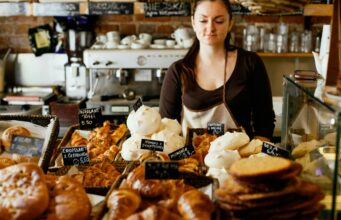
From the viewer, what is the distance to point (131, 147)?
220 cm

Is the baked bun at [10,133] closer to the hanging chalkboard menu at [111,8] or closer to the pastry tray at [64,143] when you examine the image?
the pastry tray at [64,143]

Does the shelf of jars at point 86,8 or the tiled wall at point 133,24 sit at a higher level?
the shelf of jars at point 86,8

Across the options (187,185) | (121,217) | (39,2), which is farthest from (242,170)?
(39,2)

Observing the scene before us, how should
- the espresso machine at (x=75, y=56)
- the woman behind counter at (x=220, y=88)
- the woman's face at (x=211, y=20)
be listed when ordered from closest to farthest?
the woman's face at (x=211, y=20)
the woman behind counter at (x=220, y=88)
the espresso machine at (x=75, y=56)

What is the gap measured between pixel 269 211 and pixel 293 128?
35.9 inches

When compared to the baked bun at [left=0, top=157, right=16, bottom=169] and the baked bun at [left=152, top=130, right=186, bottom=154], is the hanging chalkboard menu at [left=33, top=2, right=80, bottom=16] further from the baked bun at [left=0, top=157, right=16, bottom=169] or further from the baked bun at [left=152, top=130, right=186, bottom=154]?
the baked bun at [left=0, top=157, right=16, bottom=169]

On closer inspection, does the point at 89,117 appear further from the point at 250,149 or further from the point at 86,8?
the point at 86,8

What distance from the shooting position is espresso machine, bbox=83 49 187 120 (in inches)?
162

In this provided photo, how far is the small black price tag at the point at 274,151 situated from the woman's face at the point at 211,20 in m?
1.11

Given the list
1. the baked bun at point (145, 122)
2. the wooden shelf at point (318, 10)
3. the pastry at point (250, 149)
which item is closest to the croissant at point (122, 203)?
the pastry at point (250, 149)

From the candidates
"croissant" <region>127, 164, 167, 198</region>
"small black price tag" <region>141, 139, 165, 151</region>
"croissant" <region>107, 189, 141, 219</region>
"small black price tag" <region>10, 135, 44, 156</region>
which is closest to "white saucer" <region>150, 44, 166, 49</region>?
"small black price tag" <region>141, 139, 165, 151</region>

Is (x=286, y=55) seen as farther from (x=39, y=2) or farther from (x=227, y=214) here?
(x=227, y=214)

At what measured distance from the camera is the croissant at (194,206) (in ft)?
4.41

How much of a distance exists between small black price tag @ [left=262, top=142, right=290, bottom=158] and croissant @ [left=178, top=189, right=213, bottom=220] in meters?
0.59
